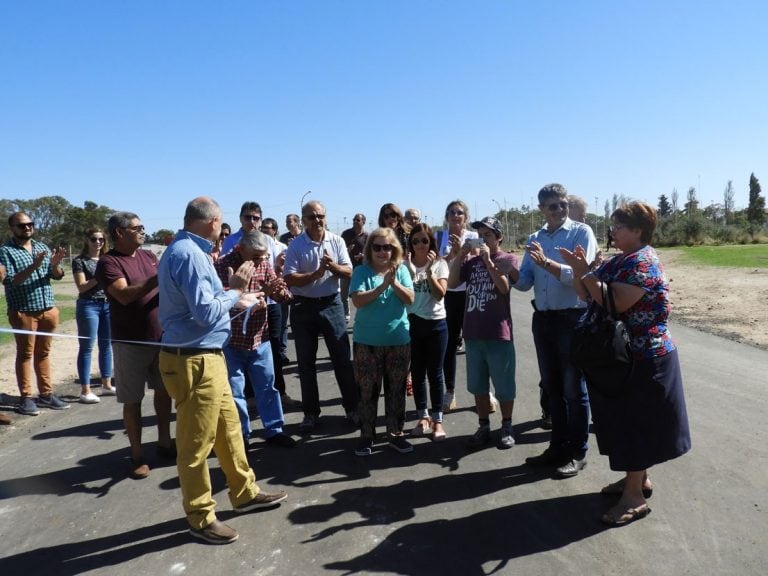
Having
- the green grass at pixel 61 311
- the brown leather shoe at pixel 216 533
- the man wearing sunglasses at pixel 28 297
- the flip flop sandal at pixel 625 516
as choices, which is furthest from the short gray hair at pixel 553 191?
the green grass at pixel 61 311

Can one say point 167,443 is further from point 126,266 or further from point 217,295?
point 217,295

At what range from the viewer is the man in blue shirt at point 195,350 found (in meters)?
3.17

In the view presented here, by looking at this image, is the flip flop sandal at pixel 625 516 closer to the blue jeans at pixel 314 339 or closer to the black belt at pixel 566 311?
the black belt at pixel 566 311

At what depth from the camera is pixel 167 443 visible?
4574 millimetres

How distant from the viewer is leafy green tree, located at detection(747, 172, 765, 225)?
54875mm

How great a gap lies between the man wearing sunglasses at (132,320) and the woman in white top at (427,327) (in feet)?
7.13

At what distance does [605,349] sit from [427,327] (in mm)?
1957

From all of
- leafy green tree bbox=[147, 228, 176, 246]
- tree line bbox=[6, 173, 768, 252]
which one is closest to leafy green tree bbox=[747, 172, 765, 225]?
tree line bbox=[6, 173, 768, 252]

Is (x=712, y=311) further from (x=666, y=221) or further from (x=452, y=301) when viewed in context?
(x=666, y=221)

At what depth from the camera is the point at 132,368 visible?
4.31 metres

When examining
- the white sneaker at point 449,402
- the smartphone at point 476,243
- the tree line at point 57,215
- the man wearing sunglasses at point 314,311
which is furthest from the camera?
the tree line at point 57,215

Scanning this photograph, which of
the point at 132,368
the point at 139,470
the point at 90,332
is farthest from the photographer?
the point at 90,332

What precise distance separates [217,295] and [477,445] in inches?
99.5

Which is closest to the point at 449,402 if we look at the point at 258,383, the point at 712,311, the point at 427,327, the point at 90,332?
the point at 427,327
